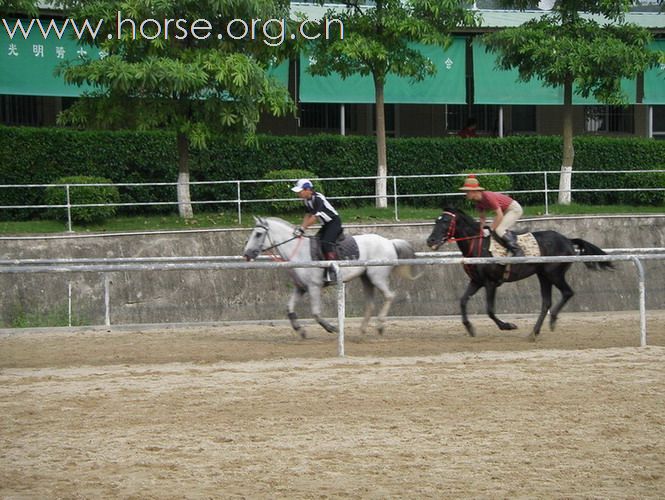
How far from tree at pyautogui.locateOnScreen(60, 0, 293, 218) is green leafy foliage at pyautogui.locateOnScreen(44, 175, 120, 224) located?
1.48 m

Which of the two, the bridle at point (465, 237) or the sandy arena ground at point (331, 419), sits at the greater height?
the bridle at point (465, 237)

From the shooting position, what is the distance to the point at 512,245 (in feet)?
51.8

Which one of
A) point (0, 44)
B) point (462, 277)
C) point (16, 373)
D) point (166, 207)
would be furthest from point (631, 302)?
point (0, 44)

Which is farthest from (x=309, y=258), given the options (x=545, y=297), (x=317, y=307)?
(x=545, y=297)

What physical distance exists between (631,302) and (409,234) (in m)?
5.07

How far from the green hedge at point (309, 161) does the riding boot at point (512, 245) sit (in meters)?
9.53

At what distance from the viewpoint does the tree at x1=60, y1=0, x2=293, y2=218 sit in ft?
75.9

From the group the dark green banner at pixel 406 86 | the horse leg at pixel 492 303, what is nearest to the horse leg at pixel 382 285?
the horse leg at pixel 492 303

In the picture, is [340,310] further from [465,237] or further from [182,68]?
[182,68]

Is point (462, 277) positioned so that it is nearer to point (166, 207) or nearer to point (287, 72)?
point (166, 207)

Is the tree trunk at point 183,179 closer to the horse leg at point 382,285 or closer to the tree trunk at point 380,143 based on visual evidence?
the tree trunk at point 380,143

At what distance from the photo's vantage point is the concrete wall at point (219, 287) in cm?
2052

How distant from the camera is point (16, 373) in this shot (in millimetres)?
12398

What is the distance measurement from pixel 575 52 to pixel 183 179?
34.3 ft
